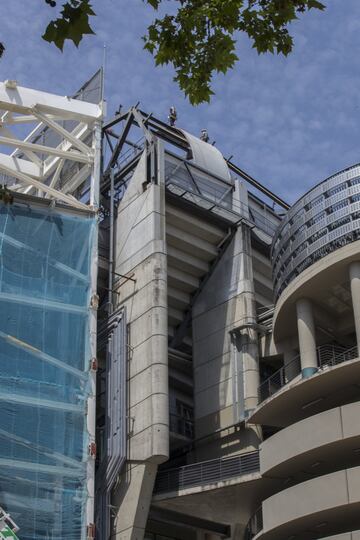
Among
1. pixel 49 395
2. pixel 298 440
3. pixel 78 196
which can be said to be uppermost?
pixel 78 196

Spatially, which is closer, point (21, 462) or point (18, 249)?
point (21, 462)

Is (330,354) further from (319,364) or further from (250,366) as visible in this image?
(250,366)

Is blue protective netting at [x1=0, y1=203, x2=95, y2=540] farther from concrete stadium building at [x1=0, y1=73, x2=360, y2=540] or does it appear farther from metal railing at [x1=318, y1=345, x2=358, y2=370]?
metal railing at [x1=318, y1=345, x2=358, y2=370]

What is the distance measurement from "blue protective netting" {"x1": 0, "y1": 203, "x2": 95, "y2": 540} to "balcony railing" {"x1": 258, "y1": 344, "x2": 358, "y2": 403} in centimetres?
958

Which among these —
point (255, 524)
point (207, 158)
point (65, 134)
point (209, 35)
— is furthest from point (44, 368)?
point (209, 35)

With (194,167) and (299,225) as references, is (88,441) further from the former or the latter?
(194,167)

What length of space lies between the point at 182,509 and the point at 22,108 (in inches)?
884

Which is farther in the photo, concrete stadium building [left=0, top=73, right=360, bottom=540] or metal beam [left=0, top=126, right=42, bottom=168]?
metal beam [left=0, top=126, right=42, bottom=168]

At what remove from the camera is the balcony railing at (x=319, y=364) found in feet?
133

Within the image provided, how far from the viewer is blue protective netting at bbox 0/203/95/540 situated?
129 ft

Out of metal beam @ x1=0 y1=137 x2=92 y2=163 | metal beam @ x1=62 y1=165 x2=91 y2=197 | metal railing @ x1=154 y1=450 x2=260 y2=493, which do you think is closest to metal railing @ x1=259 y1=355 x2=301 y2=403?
metal railing @ x1=154 y1=450 x2=260 y2=493

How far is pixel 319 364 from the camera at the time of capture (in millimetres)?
40594

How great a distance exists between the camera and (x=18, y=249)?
44.9m

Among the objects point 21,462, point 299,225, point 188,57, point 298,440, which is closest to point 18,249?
point 21,462
